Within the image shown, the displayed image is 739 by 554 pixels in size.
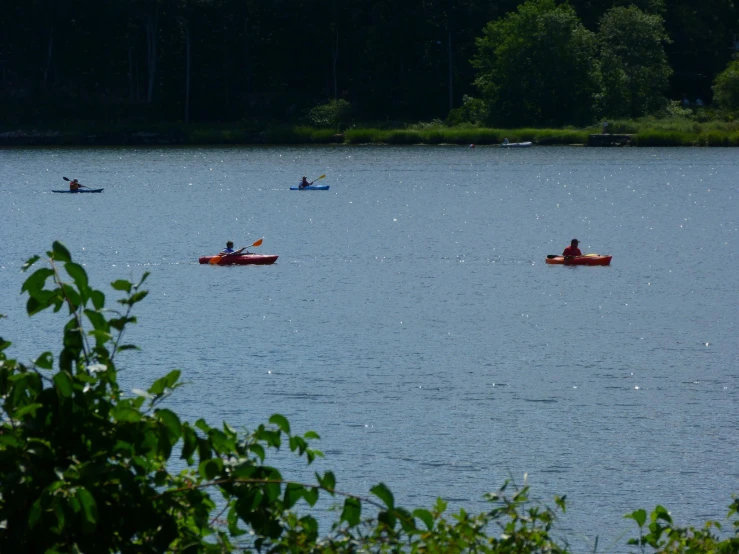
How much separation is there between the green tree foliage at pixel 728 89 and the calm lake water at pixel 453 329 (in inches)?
1190

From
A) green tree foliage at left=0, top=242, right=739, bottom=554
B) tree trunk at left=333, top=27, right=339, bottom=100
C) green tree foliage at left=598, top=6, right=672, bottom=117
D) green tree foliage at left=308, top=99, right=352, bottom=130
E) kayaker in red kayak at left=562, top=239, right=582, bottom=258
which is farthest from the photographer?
tree trunk at left=333, top=27, right=339, bottom=100

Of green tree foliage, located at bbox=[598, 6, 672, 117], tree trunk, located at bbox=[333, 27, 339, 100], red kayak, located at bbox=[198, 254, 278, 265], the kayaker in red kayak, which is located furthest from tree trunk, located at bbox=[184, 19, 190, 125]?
the kayaker in red kayak

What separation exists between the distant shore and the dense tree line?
8.46 ft

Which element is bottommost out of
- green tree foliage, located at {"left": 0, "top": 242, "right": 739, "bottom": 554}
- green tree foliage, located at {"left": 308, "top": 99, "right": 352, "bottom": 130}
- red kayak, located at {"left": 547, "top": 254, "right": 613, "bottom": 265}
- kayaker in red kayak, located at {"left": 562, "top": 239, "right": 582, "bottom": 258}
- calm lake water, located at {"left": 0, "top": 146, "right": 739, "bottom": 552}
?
calm lake water, located at {"left": 0, "top": 146, "right": 739, "bottom": 552}

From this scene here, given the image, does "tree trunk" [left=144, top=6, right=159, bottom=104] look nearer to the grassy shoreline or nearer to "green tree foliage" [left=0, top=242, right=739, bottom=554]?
the grassy shoreline

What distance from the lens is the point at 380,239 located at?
1964 inches

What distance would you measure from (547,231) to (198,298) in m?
21.1

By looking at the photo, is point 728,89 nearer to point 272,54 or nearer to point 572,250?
point 272,54

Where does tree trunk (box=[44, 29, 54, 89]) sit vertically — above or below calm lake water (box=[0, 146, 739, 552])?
above

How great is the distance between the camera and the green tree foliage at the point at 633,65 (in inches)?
3996

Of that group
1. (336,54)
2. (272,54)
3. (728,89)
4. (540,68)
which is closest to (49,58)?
(272,54)

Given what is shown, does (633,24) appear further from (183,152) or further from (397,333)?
(397,333)

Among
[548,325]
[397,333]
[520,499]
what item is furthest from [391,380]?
[520,499]

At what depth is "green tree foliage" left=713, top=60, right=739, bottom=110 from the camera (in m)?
98.1
